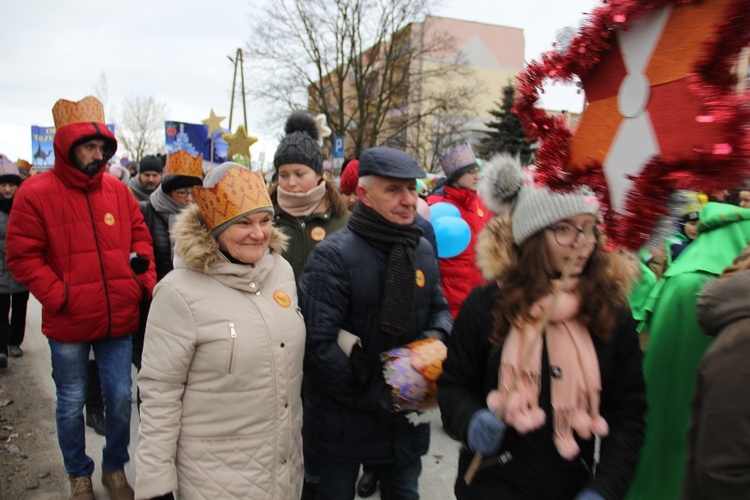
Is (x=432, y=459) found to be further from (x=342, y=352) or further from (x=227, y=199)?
(x=227, y=199)

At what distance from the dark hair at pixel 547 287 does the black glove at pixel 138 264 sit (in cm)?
247

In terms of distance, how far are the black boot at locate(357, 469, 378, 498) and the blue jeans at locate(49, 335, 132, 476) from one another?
145cm

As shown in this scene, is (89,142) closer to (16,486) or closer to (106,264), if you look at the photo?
(106,264)

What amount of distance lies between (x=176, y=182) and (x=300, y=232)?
4.31 feet

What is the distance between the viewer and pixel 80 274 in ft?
10.1

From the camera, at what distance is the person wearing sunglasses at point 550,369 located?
5.54ft

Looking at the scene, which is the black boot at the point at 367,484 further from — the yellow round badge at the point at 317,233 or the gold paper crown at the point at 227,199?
the gold paper crown at the point at 227,199

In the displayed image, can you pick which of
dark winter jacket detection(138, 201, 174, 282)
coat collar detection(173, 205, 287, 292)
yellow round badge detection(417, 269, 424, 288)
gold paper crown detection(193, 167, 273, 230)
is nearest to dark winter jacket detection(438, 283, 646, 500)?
yellow round badge detection(417, 269, 424, 288)

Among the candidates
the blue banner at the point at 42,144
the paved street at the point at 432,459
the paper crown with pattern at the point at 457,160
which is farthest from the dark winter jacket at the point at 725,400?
the blue banner at the point at 42,144

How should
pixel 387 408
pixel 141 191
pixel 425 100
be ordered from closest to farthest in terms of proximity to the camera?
pixel 387 408 → pixel 141 191 → pixel 425 100

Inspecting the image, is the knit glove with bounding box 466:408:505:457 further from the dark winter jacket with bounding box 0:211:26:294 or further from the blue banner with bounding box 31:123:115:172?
the blue banner with bounding box 31:123:115:172

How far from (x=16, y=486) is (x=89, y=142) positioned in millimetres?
2218

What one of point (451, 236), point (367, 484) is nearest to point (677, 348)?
point (367, 484)

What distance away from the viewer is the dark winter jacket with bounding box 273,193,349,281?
325 cm
